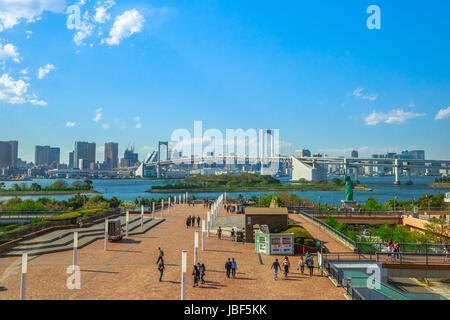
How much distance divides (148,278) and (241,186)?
94876 millimetres

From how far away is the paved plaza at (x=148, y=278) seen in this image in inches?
345

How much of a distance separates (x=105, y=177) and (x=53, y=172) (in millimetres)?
26206

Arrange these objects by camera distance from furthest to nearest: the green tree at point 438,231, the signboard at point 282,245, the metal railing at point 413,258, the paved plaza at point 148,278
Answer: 1. the green tree at point 438,231
2. the signboard at point 282,245
3. the metal railing at point 413,258
4. the paved plaza at point 148,278

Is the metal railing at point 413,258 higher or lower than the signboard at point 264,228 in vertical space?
lower

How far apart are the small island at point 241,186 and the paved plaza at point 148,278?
7350 centimetres

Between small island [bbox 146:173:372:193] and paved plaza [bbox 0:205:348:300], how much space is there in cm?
7350

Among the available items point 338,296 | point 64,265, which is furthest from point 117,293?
point 338,296

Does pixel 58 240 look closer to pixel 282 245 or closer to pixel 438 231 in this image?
pixel 282 245

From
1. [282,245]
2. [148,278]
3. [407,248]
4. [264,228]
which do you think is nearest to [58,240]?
[148,278]

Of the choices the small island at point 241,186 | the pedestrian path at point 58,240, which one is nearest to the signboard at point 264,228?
the pedestrian path at point 58,240

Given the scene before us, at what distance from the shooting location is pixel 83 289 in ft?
29.5

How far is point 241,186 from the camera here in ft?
343

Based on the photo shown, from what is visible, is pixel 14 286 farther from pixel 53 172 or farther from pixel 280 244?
pixel 53 172

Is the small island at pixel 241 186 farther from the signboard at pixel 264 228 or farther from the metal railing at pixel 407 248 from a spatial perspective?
the metal railing at pixel 407 248
